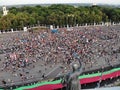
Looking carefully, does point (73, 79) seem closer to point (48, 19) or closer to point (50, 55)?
point (50, 55)

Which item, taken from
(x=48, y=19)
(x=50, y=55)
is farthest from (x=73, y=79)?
(x=48, y=19)

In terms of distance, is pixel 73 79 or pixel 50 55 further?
pixel 50 55

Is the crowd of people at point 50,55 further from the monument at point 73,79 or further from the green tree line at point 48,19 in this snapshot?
the green tree line at point 48,19

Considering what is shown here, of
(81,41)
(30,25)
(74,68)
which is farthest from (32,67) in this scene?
(30,25)

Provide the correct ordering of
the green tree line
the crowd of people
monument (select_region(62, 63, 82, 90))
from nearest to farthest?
monument (select_region(62, 63, 82, 90)) < the crowd of people < the green tree line

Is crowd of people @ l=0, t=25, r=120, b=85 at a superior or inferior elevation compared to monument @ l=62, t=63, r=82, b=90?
inferior

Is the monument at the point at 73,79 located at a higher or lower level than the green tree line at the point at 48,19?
higher

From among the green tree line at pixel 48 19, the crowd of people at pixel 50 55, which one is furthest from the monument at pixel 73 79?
the green tree line at pixel 48 19

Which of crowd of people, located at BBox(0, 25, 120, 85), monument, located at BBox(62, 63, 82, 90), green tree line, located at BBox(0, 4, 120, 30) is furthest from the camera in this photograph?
green tree line, located at BBox(0, 4, 120, 30)

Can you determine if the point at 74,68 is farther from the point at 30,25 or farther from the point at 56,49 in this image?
the point at 30,25

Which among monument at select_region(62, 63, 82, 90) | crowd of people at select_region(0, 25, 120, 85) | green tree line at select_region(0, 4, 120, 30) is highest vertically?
monument at select_region(62, 63, 82, 90)

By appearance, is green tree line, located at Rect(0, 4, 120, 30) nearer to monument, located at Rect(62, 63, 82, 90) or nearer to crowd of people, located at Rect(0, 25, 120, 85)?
crowd of people, located at Rect(0, 25, 120, 85)

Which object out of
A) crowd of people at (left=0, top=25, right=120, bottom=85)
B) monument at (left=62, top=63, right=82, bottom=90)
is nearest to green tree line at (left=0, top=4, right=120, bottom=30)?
crowd of people at (left=0, top=25, right=120, bottom=85)
